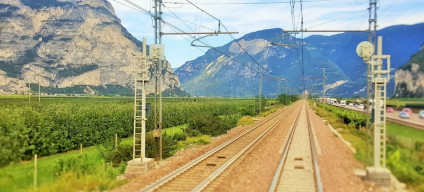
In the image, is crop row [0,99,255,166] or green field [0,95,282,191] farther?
crop row [0,99,255,166]

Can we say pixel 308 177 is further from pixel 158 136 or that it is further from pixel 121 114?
pixel 121 114

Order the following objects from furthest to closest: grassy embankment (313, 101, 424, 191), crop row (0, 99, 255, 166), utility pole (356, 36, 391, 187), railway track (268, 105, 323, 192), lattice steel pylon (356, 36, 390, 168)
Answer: crop row (0, 99, 255, 166), grassy embankment (313, 101, 424, 191), lattice steel pylon (356, 36, 390, 168), railway track (268, 105, 323, 192), utility pole (356, 36, 391, 187)

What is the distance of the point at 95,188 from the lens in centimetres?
1305

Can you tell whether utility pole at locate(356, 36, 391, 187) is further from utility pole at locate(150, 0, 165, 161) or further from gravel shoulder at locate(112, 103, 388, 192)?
utility pole at locate(150, 0, 165, 161)

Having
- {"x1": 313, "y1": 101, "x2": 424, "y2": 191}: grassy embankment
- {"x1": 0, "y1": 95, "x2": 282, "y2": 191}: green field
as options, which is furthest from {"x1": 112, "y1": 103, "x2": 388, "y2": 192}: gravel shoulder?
{"x1": 0, "y1": 95, "x2": 282, "y2": 191}: green field

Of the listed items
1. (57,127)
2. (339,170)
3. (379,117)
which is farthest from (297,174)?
(57,127)

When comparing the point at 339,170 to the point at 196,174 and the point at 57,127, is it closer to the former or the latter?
the point at 196,174

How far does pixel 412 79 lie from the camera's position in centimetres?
1411

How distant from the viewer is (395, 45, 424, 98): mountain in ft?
45.7

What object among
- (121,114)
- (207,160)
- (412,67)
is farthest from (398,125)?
(121,114)

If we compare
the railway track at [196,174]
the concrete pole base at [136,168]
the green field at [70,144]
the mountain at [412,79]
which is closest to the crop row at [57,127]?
the green field at [70,144]

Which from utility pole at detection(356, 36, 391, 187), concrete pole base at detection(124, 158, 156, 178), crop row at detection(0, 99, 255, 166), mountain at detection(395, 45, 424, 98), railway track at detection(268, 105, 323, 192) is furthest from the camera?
crop row at detection(0, 99, 255, 166)

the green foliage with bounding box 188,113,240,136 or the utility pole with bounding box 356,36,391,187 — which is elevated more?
the utility pole with bounding box 356,36,391,187

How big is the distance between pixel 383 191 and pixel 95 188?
9.29 m
